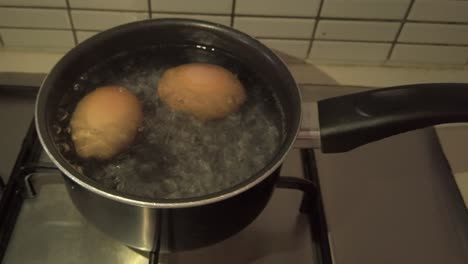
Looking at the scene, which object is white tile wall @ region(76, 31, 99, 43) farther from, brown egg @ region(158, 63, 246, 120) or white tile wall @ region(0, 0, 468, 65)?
brown egg @ region(158, 63, 246, 120)

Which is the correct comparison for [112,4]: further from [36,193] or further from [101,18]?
[36,193]

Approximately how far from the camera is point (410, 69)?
0.88 metres

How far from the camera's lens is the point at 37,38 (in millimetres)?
818

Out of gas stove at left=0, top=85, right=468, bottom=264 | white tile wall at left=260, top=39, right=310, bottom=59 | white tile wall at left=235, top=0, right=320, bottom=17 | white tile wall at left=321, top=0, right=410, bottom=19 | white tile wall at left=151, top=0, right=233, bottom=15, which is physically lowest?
gas stove at left=0, top=85, right=468, bottom=264

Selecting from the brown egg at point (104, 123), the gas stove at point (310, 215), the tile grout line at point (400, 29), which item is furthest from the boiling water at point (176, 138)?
the tile grout line at point (400, 29)

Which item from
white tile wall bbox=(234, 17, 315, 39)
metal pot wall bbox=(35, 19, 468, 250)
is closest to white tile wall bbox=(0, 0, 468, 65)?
white tile wall bbox=(234, 17, 315, 39)

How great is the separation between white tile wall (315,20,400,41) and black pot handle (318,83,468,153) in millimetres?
212

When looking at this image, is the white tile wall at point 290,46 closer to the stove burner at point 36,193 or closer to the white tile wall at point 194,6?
the white tile wall at point 194,6

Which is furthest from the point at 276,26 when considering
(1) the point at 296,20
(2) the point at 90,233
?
(2) the point at 90,233

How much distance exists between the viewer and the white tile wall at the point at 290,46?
0.82 m

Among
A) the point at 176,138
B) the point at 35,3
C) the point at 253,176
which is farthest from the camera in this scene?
the point at 35,3

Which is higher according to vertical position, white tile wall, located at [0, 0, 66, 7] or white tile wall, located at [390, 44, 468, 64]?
white tile wall, located at [0, 0, 66, 7]

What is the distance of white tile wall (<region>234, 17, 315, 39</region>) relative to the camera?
789 millimetres

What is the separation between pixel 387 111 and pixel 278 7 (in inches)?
10.0
